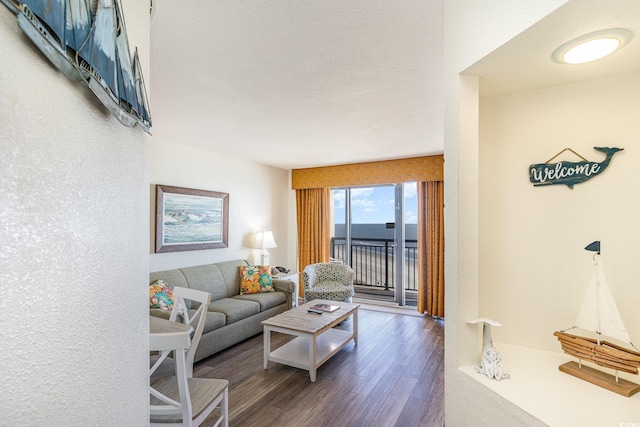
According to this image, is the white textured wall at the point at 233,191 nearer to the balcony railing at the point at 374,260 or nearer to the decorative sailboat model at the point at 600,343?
the balcony railing at the point at 374,260

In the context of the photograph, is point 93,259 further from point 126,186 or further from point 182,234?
point 182,234

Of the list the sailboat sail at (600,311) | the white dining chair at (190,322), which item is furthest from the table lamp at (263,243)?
the sailboat sail at (600,311)

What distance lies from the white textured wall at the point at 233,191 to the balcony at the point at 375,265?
4.38 ft

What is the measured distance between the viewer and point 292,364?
9.67ft

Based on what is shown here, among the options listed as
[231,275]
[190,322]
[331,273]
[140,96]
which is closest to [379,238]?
[331,273]

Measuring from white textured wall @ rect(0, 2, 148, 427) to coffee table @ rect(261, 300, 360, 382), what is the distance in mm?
2097

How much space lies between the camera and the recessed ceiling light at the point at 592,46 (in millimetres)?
929

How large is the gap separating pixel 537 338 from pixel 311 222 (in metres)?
4.72

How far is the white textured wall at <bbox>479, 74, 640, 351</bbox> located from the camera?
1127 mm

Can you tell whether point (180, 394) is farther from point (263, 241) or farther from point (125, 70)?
point (263, 241)

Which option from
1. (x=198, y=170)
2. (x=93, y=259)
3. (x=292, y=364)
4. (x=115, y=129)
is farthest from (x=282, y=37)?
(x=198, y=170)

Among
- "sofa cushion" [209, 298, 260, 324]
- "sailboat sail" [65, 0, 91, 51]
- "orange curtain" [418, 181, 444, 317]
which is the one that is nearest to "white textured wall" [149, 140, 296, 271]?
"sofa cushion" [209, 298, 260, 324]

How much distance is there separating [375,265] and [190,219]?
3.95 m

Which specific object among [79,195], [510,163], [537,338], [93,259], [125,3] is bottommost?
[537,338]
